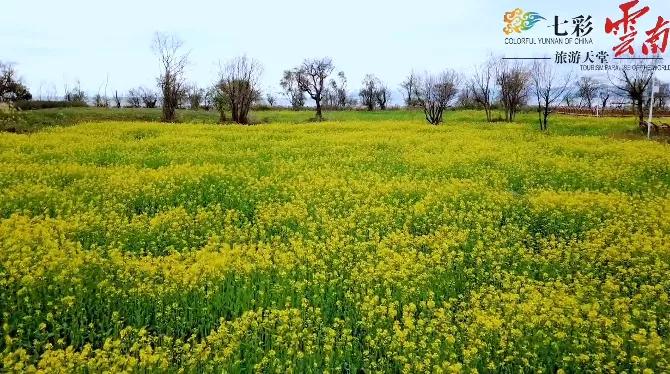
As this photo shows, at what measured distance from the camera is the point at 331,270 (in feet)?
27.2

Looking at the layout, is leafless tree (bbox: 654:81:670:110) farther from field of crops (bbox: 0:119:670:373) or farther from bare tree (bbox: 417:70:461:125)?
field of crops (bbox: 0:119:670:373)

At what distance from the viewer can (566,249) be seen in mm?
9172

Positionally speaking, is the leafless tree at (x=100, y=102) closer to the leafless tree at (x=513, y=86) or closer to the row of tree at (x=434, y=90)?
the row of tree at (x=434, y=90)

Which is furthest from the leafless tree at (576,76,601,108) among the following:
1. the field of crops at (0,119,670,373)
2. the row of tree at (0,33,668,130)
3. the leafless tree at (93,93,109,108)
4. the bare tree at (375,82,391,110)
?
the field of crops at (0,119,670,373)

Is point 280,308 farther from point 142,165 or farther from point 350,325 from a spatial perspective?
point 142,165

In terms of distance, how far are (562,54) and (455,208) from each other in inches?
849

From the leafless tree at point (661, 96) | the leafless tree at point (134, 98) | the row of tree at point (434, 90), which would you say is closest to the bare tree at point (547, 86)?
the row of tree at point (434, 90)

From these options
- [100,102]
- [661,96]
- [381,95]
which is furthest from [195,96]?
[661,96]

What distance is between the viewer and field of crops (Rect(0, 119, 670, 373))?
5.71 m

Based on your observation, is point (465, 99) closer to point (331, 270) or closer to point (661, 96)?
point (661, 96)

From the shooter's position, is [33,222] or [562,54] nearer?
[33,222]

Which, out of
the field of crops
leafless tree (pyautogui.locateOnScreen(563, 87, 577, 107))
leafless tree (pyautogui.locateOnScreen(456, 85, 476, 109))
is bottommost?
the field of crops

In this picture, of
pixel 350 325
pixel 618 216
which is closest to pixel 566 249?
pixel 618 216

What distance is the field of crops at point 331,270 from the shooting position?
5715 mm
